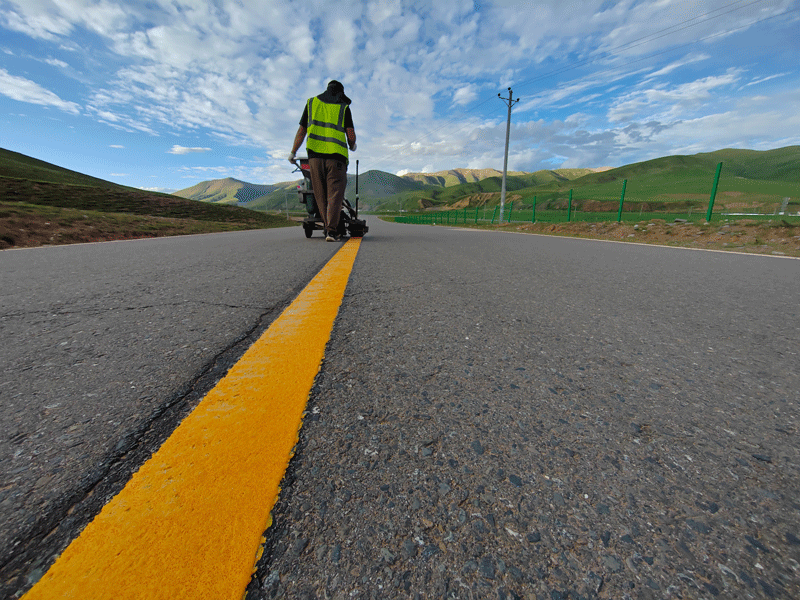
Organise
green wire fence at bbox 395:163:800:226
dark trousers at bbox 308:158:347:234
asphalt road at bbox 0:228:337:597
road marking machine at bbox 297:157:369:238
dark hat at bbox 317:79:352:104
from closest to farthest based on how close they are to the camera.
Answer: asphalt road at bbox 0:228:337:597 → dark hat at bbox 317:79:352:104 → dark trousers at bbox 308:158:347:234 → road marking machine at bbox 297:157:369:238 → green wire fence at bbox 395:163:800:226

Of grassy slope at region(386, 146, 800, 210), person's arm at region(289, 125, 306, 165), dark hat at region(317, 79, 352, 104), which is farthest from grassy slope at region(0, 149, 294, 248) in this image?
grassy slope at region(386, 146, 800, 210)

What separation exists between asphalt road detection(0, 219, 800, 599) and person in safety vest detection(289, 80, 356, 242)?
3963mm

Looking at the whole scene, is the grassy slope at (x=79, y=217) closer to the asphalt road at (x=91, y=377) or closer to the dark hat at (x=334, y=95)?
the dark hat at (x=334, y=95)

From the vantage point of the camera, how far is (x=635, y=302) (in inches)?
87.4

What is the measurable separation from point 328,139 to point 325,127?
0.16 meters

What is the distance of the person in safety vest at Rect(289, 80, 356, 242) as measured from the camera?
16.5ft

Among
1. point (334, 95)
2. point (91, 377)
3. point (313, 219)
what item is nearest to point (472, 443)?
point (91, 377)

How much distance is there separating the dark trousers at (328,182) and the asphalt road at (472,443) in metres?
3.95

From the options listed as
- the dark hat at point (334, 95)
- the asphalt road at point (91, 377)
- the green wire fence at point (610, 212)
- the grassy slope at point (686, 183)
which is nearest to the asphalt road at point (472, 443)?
the asphalt road at point (91, 377)

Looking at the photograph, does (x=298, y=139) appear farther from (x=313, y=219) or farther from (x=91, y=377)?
(x=91, y=377)

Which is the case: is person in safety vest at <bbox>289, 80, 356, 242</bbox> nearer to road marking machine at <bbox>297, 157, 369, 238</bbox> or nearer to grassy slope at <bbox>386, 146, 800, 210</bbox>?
road marking machine at <bbox>297, 157, 369, 238</bbox>

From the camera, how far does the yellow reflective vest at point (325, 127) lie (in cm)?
502

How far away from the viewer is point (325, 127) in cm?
511

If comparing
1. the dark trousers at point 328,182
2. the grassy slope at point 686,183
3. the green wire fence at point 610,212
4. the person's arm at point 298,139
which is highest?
the grassy slope at point 686,183
